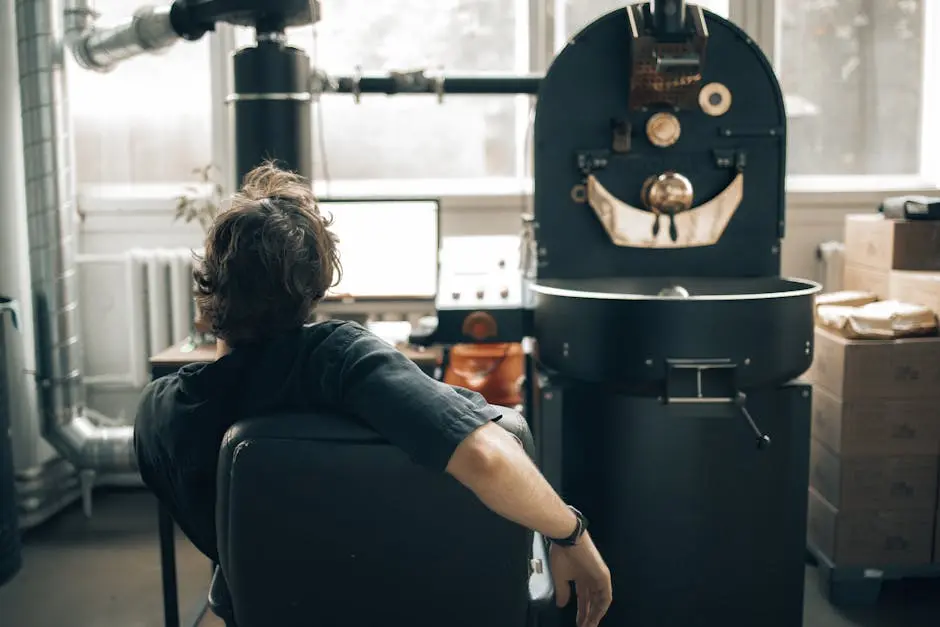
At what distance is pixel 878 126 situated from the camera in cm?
326

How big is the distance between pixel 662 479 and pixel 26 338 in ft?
6.84

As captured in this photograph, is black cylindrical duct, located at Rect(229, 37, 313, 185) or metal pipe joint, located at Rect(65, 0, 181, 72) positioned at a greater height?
metal pipe joint, located at Rect(65, 0, 181, 72)

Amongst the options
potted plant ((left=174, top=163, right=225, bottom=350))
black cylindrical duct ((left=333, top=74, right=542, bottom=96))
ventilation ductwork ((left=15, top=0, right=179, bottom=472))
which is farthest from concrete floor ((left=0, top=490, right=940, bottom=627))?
black cylindrical duct ((left=333, top=74, right=542, bottom=96))

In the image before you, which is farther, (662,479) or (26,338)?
(26,338)

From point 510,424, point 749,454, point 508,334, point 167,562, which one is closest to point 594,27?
point 508,334

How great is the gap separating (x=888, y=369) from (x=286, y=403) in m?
1.82

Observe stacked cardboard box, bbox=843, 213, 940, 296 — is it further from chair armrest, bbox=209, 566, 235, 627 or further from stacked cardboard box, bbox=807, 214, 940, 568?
chair armrest, bbox=209, 566, 235, 627

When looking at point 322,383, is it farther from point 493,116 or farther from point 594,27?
point 493,116

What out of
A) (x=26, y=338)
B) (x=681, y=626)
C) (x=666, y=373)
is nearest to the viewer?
(x=666, y=373)

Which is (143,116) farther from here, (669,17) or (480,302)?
(669,17)

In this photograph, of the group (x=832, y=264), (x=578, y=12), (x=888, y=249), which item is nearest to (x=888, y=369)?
(x=888, y=249)

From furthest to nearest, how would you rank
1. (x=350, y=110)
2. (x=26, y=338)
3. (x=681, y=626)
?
(x=350, y=110) → (x=26, y=338) → (x=681, y=626)

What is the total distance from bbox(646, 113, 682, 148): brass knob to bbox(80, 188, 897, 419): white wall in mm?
1123

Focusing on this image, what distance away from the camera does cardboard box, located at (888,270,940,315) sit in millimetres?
2350
